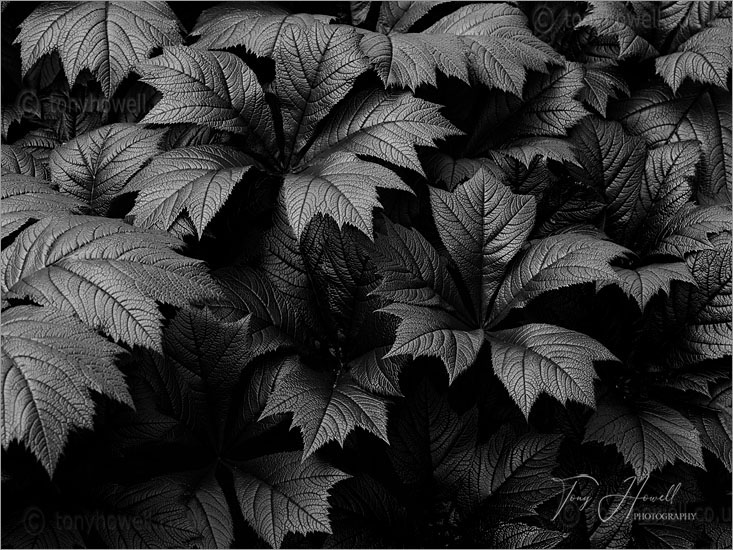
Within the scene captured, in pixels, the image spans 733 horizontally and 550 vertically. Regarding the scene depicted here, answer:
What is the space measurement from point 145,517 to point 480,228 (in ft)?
3.34

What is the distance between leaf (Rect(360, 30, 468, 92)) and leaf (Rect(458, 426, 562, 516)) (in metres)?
0.94

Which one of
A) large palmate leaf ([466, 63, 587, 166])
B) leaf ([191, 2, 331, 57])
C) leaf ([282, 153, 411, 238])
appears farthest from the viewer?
large palmate leaf ([466, 63, 587, 166])

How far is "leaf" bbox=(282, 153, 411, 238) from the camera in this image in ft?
4.88

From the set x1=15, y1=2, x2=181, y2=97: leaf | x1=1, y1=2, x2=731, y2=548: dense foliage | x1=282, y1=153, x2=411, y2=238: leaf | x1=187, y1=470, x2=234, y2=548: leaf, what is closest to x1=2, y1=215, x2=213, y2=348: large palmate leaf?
x1=1, y1=2, x2=731, y2=548: dense foliage

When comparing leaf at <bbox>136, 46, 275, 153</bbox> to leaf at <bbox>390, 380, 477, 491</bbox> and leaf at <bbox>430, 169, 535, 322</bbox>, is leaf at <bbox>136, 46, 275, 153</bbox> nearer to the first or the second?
leaf at <bbox>430, 169, 535, 322</bbox>

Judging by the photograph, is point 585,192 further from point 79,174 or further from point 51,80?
point 51,80

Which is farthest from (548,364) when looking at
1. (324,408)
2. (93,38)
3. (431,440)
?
(93,38)

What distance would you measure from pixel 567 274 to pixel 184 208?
91 centimetres

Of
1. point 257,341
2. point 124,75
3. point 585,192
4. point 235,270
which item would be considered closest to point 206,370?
point 257,341

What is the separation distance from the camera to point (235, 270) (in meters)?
1.64

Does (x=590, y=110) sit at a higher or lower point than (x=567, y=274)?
higher

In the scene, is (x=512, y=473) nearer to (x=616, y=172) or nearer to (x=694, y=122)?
(x=616, y=172)

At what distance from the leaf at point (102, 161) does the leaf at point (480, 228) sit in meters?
0.76

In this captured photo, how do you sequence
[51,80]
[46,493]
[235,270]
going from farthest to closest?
[51,80]
[235,270]
[46,493]
